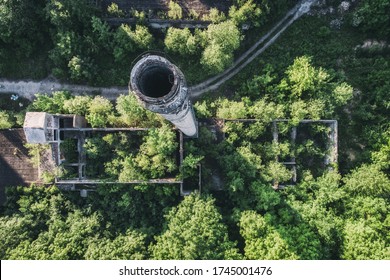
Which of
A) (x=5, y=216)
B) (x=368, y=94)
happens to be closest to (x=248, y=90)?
(x=368, y=94)

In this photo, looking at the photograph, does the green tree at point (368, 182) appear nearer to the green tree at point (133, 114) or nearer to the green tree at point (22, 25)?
the green tree at point (133, 114)

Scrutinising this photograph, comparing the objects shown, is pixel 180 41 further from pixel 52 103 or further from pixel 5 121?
pixel 5 121

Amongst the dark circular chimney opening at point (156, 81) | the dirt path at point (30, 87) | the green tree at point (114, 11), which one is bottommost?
the dark circular chimney opening at point (156, 81)

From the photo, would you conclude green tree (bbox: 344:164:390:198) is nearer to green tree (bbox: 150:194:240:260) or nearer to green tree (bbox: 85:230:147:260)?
green tree (bbox: 150:194:240:260)

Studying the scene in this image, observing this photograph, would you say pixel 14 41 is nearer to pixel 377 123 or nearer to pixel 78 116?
pixel 78 116

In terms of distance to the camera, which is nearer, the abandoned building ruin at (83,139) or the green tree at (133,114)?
the abandoned building ruin at (83,139)

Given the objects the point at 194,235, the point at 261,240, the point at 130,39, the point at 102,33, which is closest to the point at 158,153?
the point at 194,235

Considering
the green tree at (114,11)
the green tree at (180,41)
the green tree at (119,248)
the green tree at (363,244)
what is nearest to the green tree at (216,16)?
the green tree at (180,41)
